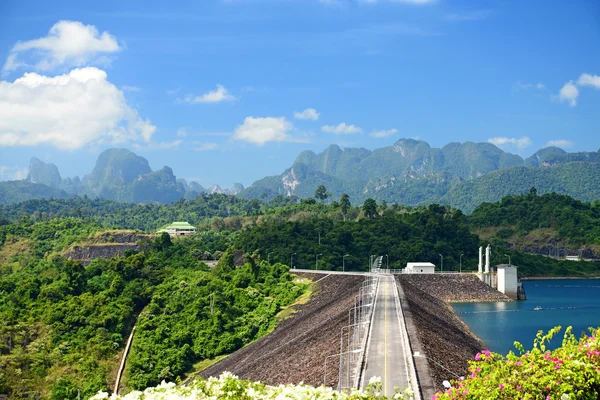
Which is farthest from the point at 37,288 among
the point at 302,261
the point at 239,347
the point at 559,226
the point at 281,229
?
the point at 559,226

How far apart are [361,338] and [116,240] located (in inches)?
4081

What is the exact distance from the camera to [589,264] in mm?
146500

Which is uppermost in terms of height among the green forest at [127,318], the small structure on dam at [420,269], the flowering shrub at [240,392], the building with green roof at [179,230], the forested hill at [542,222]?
the forested hill at [542,222]

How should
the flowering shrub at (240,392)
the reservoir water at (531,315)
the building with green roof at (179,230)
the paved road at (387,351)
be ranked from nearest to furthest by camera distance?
A: 1. the flowering shrub at (240,392)
2. the paved road at (387,351)
3. the reservoir water at (531,315)
4. the building with green roof at (179,230)

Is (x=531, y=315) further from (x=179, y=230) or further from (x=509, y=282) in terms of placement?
(x=179, y=230)

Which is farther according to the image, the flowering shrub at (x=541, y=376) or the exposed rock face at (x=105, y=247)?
the exposed rock face at (x=105, y=247)

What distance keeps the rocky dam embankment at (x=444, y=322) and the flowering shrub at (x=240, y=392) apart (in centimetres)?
2017

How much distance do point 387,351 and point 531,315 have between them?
52557 mm

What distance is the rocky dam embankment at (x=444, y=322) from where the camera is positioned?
43156 millimetres

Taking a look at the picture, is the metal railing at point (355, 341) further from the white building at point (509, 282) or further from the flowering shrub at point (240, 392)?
the white building at point (509, 282)

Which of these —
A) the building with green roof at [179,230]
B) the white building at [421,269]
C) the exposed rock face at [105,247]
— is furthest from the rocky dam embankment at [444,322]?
the building with green roof at [179,230]

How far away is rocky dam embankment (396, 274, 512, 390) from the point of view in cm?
4316

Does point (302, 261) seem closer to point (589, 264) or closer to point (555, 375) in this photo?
point (589, 264)

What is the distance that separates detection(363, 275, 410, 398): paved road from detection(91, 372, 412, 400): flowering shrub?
16659 mm
